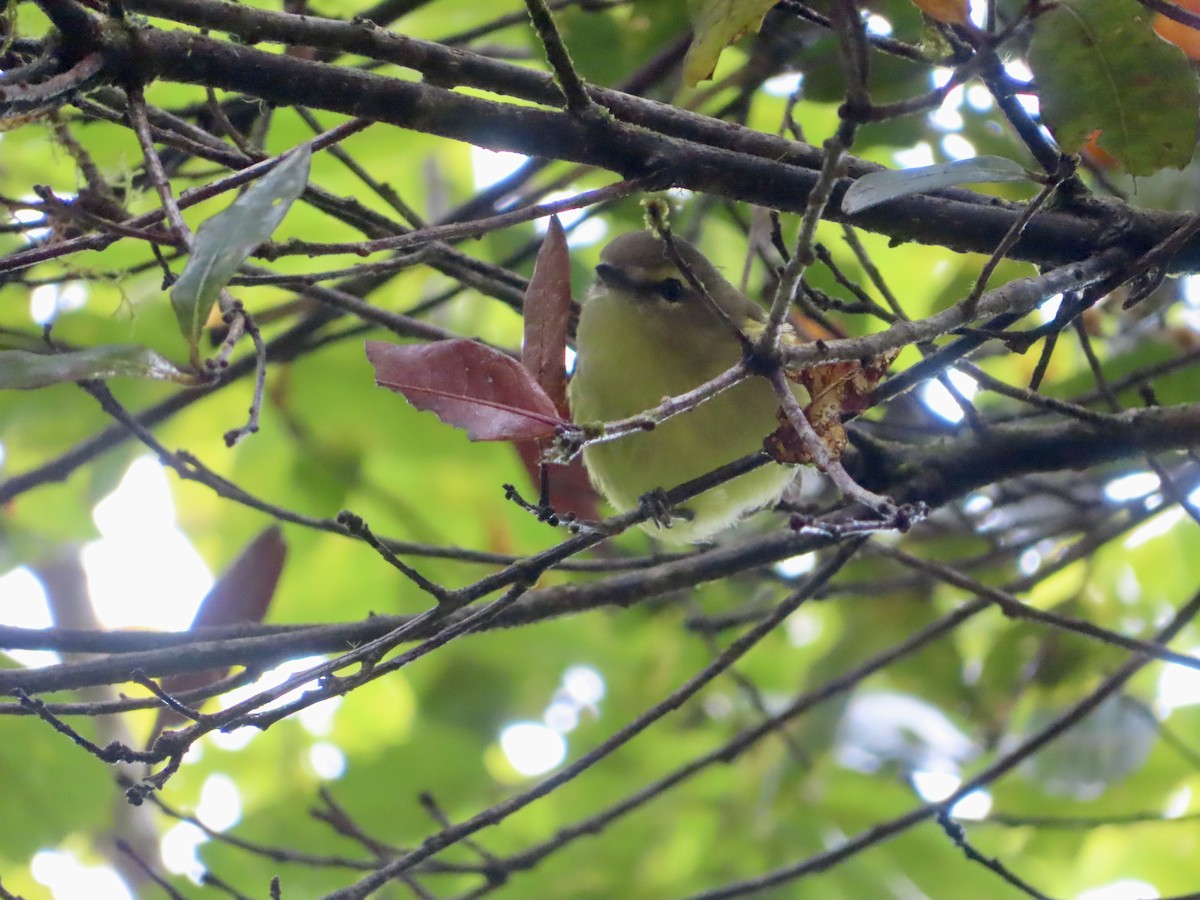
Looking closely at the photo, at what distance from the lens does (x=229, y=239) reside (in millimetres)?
1430

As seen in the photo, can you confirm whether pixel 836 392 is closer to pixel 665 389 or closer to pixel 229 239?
pixel 229 239

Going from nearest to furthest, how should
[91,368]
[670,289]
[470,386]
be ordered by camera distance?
[91,368] < [470,386] < [670,289]

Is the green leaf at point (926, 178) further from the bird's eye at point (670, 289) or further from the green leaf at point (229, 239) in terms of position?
the bird's eye at point (670, 289)

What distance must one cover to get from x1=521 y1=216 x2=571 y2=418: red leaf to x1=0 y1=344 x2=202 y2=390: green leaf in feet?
2.21

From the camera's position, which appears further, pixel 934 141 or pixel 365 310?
pixel 934 141

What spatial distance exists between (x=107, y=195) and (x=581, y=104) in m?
1.05

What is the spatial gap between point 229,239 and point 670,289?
77.3 inches

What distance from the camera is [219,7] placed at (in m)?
1.62

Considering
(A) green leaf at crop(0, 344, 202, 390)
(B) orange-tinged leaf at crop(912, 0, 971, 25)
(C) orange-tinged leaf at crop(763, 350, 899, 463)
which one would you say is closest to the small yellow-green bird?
(C) orange-tinged leaf at crop(763, 350, 899, 463)

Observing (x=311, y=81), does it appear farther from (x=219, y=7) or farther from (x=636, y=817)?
(x=636, y=817)

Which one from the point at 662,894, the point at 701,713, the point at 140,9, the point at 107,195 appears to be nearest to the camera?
the point at 140,9

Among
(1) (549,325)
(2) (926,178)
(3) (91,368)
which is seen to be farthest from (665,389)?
(3) (91,368)

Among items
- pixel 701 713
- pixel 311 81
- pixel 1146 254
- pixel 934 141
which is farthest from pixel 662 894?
pixel 311 81

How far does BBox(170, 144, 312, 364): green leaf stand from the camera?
1.38 metres
